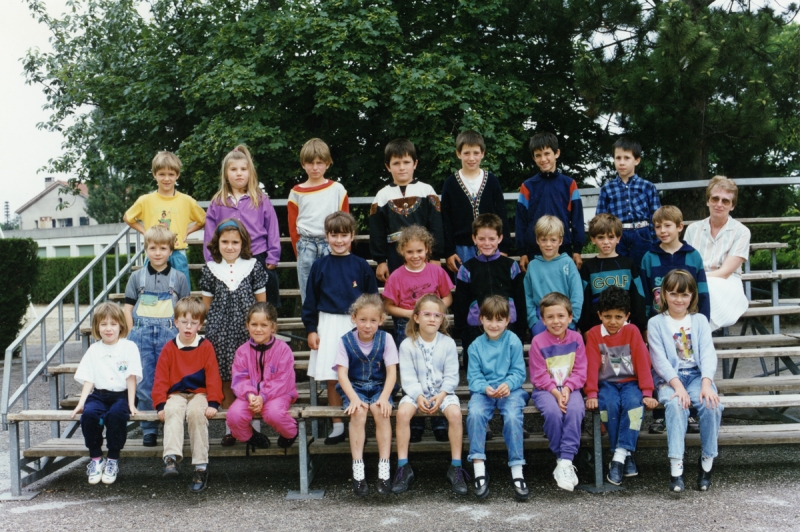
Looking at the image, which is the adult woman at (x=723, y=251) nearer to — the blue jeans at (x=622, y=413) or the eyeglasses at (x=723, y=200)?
the eyeglasses at (x=723, y=200)

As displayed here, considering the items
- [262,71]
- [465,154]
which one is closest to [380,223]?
[465,154]

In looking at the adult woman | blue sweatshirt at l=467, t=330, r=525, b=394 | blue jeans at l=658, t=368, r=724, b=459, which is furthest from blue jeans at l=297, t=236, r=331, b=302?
the adult woman

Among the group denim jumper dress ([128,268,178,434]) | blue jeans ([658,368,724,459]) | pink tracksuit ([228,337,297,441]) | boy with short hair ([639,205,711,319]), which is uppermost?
boy with short hair ([639,205,711,319])

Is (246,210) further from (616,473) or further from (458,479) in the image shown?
(616,473)

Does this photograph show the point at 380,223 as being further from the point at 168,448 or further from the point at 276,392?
the point at 168,448

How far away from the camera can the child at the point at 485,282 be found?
4633 millimetres

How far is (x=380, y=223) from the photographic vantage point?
5141 mm

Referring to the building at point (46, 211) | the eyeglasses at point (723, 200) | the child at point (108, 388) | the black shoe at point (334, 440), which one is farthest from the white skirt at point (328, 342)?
the building at point (46, 211)

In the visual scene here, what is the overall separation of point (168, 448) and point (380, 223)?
208 centimetres

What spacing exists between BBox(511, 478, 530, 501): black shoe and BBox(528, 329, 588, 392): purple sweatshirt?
1.87ft

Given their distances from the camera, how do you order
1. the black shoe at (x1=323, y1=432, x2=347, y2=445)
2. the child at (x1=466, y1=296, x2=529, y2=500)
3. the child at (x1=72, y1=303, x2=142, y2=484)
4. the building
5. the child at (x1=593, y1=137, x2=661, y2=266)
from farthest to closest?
the building, the child at (x1=593, y1=137, x2=661, y2=266), the black shoe at (x1=323, y1=432, x2=347, y2=445), the child at (x1=72, y1=303, x2=142, y2=484), the child at (x1=466, y1=296, x2=529, y2=500)

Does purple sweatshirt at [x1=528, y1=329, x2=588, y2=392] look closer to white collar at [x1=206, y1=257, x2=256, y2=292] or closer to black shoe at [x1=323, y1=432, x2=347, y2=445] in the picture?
black shoe at [x1=323, y1=432, x2=347, y2=445]

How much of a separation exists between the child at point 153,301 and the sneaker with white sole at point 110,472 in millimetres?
429

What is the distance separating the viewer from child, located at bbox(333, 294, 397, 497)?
13.9ft
